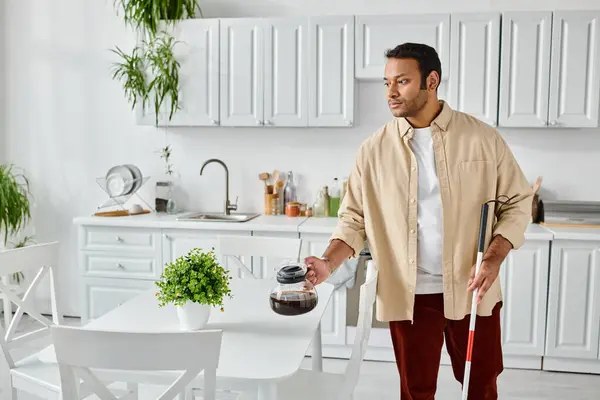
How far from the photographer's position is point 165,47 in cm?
414

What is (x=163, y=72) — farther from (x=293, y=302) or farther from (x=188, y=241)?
(x=293, y=302)

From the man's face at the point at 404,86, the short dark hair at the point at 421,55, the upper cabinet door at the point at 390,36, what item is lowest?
the man's face at the point at 404,86

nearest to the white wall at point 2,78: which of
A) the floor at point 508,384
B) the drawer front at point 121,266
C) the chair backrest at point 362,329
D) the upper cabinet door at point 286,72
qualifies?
the drawer front at point 121,266

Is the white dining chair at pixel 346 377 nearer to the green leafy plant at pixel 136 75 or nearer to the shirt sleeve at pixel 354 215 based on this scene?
the shirt sleeve at pixel 354 215

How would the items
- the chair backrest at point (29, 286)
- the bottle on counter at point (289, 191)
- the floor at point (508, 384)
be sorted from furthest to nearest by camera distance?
the bottle on counter at point (289, 191) → the floor at point (508, 384) → the chair backrest at point (29, 286)

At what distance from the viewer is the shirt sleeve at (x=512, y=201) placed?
2.18m

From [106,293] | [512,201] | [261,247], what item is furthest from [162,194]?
[512,201]

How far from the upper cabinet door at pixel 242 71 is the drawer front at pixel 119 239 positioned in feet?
2.88

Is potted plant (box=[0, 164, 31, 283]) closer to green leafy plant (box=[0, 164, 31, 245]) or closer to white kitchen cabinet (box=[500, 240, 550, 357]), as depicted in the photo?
green leafy plant (box=[0, 164, 31, 245])

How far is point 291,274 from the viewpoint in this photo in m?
1.95

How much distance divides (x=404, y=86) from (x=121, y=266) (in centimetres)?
261

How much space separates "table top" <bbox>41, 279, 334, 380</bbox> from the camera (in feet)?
5.95

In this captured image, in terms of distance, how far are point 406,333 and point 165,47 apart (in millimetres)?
2637

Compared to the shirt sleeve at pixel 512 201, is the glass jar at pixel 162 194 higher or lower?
lower
